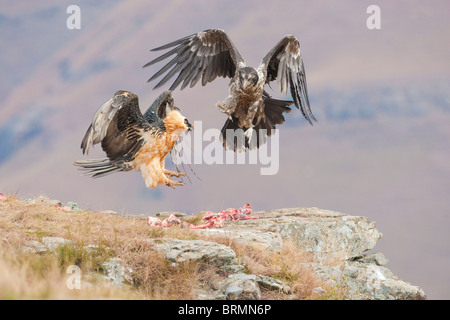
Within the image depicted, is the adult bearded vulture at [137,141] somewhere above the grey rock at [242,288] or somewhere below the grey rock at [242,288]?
above

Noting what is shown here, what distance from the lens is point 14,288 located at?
4844 mm

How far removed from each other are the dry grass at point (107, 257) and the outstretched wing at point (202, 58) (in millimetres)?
4041

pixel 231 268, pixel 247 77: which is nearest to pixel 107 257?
pixel 231 268

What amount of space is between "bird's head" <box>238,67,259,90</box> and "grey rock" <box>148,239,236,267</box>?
4.48m

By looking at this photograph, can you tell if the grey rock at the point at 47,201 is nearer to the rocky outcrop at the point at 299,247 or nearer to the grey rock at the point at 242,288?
the rocky outcrop at the point at 299,247

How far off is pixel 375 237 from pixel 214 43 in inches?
216

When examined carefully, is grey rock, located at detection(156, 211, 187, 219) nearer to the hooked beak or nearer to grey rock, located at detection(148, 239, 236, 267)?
the hooked beak

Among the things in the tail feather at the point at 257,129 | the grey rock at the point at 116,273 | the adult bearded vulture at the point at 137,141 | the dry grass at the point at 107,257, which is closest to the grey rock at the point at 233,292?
the dry grass at the point at 107,257

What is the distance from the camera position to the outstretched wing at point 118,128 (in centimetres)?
927

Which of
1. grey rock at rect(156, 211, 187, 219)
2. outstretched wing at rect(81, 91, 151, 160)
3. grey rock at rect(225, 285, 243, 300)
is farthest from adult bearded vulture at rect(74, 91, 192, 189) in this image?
grey rock at rect(225, 285, 243, 300)

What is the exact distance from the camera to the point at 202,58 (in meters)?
11.4

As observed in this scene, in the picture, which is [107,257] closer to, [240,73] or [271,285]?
[271,285]
